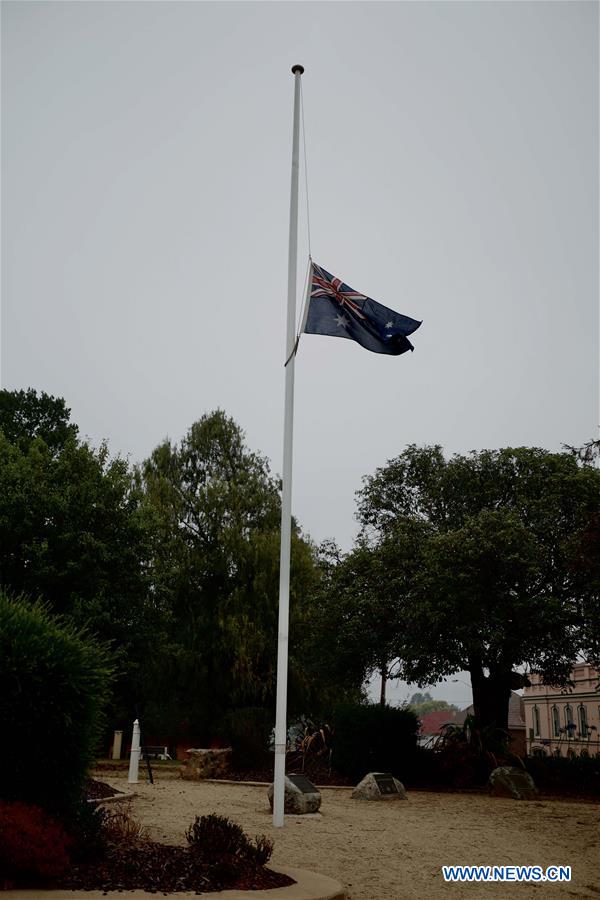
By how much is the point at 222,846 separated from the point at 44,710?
6.57ft

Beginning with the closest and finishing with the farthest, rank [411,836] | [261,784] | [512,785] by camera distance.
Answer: [411,836], [512,785], [261,784]

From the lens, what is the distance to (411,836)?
10875mm

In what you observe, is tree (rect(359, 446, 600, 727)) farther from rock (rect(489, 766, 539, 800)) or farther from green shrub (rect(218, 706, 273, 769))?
green shrub (rect(218, 706, 273, 769))

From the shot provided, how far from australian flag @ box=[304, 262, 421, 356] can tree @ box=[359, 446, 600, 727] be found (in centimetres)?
616

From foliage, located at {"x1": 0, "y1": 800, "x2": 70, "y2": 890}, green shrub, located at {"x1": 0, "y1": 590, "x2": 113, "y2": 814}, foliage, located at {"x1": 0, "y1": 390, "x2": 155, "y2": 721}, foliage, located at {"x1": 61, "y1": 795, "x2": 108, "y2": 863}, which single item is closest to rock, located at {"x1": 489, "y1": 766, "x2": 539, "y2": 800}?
foliage, located at {"x1": 0, "y1": 390, "x2": 155, "y2": 721}

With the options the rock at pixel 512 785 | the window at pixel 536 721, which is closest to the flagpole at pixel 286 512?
the rock at pixel 512 785

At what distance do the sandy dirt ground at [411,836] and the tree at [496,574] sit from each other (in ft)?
13.3

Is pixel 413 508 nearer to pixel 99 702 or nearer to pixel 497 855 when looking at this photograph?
pixel 497 855

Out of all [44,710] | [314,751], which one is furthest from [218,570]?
[44,710]

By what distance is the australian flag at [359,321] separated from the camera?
1298cm

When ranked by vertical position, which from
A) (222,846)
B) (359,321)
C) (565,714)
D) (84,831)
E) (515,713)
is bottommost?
(515,713)

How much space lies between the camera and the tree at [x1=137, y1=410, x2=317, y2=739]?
89.1 ft

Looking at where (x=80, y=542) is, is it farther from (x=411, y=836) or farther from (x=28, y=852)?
(x=28, y=852)

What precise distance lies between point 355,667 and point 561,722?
48.6 metres
